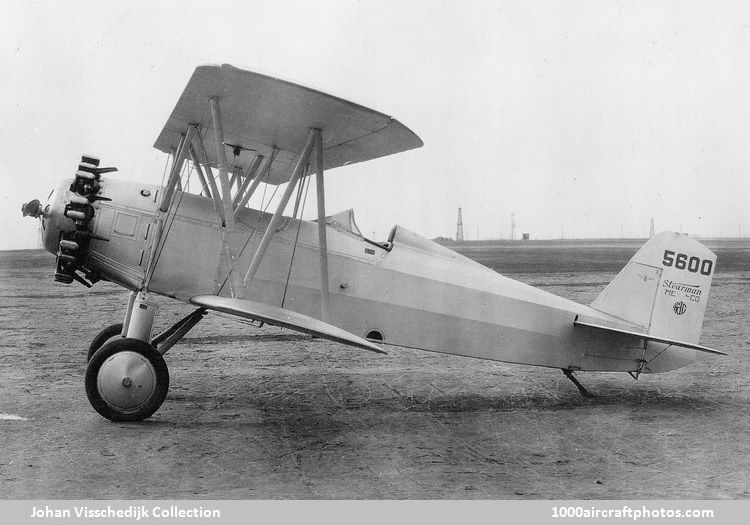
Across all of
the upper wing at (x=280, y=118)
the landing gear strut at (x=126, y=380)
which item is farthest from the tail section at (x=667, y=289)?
the landing gear strut at (x=126, y=380)

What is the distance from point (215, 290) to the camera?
617cm

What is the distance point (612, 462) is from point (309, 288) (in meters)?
3.13

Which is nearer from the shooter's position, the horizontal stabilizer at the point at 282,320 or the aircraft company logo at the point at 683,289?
the horizontal stabilizer at the point at 282,320

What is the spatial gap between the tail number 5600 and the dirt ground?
139 cm

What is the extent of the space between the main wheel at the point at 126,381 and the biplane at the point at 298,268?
1 centimetres

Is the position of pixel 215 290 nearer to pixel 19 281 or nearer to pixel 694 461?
pixel 694 461

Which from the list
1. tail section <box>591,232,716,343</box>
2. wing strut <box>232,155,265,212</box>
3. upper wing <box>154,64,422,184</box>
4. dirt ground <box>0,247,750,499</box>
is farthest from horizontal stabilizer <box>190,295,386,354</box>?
tail section <box>591,232,716,343</box>

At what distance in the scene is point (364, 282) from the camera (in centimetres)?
648

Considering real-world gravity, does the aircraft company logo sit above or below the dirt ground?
above

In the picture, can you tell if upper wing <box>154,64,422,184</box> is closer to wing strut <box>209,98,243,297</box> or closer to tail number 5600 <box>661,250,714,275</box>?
wing strut <box>209,98,243,297</box>

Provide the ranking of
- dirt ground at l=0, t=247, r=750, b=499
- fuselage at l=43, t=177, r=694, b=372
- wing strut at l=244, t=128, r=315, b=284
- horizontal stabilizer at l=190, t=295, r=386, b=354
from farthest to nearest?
1. fuselage at l=43, t=177, r=694, b=372
2. wing strut at l=244, t=128, r=315, b=284
3. horizontal stabilizer at l=190, t=295, r=386, b=354
4. dirt ground at l=0, t=247, r=750, b=499

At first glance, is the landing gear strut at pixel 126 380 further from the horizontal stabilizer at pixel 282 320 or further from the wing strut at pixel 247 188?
the wing strut at pixel 247 188

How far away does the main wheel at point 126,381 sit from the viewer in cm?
540

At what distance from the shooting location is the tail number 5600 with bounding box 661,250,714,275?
7078 millimetres
